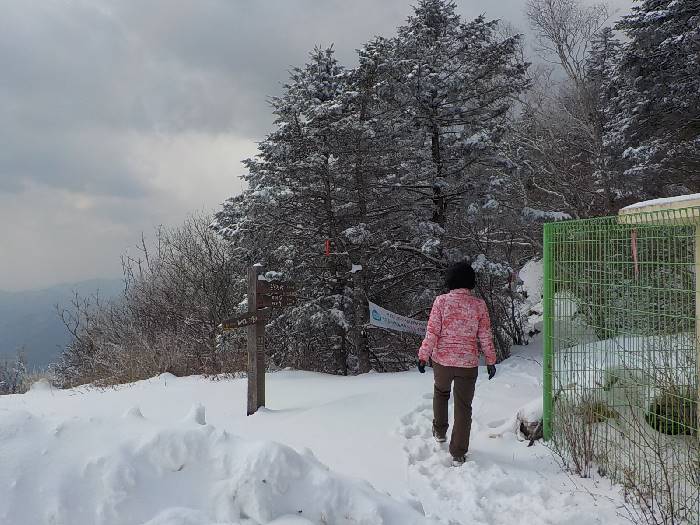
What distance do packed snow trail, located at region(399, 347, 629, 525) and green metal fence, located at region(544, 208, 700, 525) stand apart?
0.26 meters

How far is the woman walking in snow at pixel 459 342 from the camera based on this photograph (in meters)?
4.49

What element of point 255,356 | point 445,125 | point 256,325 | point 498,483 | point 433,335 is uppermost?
point 445,125

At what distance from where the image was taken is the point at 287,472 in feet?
8.29

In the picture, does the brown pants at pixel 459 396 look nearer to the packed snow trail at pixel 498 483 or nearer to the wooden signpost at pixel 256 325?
the packed snow trail at pixel 498 483

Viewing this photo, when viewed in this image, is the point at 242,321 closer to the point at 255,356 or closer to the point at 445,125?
the point at 255,356

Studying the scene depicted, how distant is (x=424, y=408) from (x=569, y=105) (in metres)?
18.5

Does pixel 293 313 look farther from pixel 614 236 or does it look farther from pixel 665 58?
pixel 665 58

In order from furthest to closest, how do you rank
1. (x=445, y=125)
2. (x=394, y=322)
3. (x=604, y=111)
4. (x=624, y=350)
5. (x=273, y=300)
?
(x=604, y=111) → (x=445, y=125) → (x=394, y=322) → (x=273, y=300) → (x=624, y=350)

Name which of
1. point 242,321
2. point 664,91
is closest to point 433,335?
point 242,321

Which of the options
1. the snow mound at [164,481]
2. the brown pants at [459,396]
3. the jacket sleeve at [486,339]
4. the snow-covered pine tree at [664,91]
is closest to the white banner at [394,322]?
the brown pants at [459,396]

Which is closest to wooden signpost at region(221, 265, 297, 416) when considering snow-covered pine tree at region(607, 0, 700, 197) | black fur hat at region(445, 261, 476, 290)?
black fur hat at region(445, 261, 476, 290)

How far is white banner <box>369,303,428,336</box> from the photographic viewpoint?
28.3 feet

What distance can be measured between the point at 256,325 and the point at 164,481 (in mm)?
4426

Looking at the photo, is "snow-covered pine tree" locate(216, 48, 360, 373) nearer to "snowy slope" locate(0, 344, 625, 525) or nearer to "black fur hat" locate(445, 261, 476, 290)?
"snowy slope" locate(0, 344, 625, 525)
